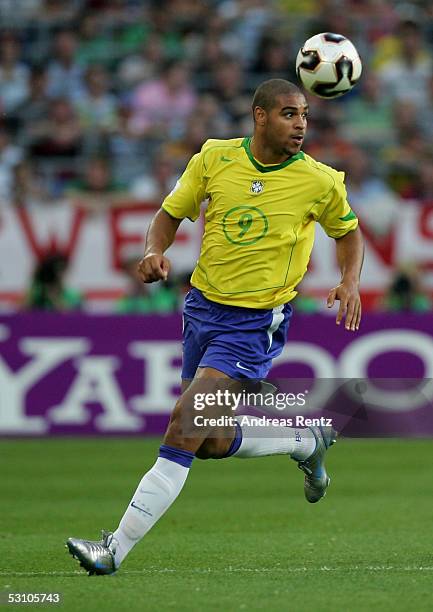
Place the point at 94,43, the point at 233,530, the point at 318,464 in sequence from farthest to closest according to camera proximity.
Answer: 1. the point at 94,43
2. the point at 233,530
3. the point at 318,464

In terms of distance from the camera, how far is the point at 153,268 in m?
6.41

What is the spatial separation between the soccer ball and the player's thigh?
199 cm

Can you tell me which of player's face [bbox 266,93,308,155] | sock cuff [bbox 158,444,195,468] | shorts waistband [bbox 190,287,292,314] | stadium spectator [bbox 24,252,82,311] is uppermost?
player's face [bbox 266,93,308,155]

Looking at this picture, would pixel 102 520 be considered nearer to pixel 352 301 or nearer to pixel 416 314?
pixel 352 301

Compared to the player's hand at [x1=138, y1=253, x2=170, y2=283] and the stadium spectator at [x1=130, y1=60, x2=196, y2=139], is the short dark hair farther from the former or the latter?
the stadium spectator at [x1=130, y1=60, x2=196, y2=139]

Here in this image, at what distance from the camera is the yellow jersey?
6.88m

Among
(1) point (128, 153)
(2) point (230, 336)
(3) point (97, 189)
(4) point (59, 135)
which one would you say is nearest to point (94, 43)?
(4) point (59, 135)

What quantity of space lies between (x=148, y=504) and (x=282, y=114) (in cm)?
207

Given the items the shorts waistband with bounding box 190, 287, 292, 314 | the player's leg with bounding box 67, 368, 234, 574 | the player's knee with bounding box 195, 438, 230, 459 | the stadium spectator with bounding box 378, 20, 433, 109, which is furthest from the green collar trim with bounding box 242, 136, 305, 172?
the stadium spectator with bounding box 378, 20, 433, 109

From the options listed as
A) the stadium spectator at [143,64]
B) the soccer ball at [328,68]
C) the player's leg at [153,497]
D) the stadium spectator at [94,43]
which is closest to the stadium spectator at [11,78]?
the stadium spectator at [94,43]

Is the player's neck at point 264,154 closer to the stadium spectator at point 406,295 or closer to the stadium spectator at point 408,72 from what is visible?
the stadium spectator at point 406,295

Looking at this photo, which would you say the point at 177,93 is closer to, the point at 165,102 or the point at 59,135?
the point at 165,102

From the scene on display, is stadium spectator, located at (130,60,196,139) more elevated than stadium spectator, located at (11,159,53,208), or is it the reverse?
stadium spectator, located at (130,60,196,139)

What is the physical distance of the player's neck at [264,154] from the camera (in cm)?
693
